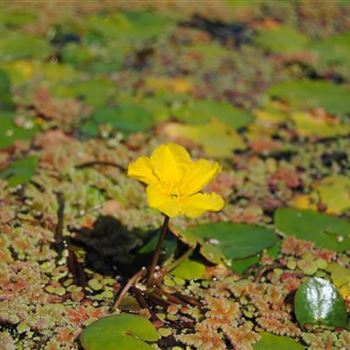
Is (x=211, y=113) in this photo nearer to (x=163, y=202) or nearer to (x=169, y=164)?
(x=169, y=164)

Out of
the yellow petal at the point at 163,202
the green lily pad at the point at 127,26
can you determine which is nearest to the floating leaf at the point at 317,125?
the green lily pad at the point at 127,26

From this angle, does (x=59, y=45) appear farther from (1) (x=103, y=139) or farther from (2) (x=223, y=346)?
(2) (x=223, y=346)

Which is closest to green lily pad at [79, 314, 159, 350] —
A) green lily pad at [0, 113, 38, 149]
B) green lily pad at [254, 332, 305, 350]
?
green lily pad at [254, 332, 305, 350]

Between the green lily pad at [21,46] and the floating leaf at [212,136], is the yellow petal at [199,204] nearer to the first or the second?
the floating leaf at [212,136]

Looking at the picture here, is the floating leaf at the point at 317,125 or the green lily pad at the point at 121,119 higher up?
the green lily pad at the point at 121,119

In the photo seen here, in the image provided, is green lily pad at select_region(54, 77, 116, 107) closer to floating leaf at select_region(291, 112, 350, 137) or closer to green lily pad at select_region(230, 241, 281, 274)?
floating leaf at select_region(291, 112, 350, 137)
